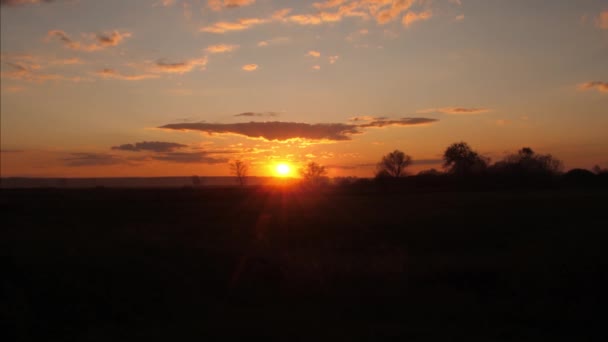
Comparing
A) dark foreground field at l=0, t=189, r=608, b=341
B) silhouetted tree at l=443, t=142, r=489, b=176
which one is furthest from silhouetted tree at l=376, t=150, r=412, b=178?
dark foreground field at l=0, t=189, r=608, b=341

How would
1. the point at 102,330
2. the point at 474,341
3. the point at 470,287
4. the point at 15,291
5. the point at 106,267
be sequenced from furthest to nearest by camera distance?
the point at 470,287 < the point at 106,267 < the point at 15,291 < the point at 102,330 < the point at 474,341

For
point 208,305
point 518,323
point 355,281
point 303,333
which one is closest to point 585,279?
point 518,323

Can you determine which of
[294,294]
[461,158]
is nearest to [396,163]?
[461,158]

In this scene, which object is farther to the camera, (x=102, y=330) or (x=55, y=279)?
(x=55, y=279)

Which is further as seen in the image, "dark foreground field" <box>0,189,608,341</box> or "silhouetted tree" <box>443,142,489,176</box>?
"silhouetted tree" <box>443,142,489,176</box>

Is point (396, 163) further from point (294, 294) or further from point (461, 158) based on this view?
point (294, 294)

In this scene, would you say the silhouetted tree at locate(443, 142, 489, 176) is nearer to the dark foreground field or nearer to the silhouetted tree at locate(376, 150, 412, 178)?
the silhouetted tree at locate(376, 150, 412, 178)

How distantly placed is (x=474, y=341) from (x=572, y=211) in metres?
32.3

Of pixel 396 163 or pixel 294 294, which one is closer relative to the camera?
pixel 294 294

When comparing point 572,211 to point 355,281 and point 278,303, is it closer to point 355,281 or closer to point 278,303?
point 355,281

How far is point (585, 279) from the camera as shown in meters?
11.6

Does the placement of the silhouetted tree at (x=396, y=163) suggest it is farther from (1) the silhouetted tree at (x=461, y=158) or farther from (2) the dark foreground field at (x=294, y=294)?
(2) the dark foreground field at (x=294, y=294)

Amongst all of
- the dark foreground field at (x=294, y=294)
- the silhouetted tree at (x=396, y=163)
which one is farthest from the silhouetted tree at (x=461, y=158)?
the dark foreground field at (x=294, y=294)

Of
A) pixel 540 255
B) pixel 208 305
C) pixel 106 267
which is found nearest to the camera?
pixel 208 305
